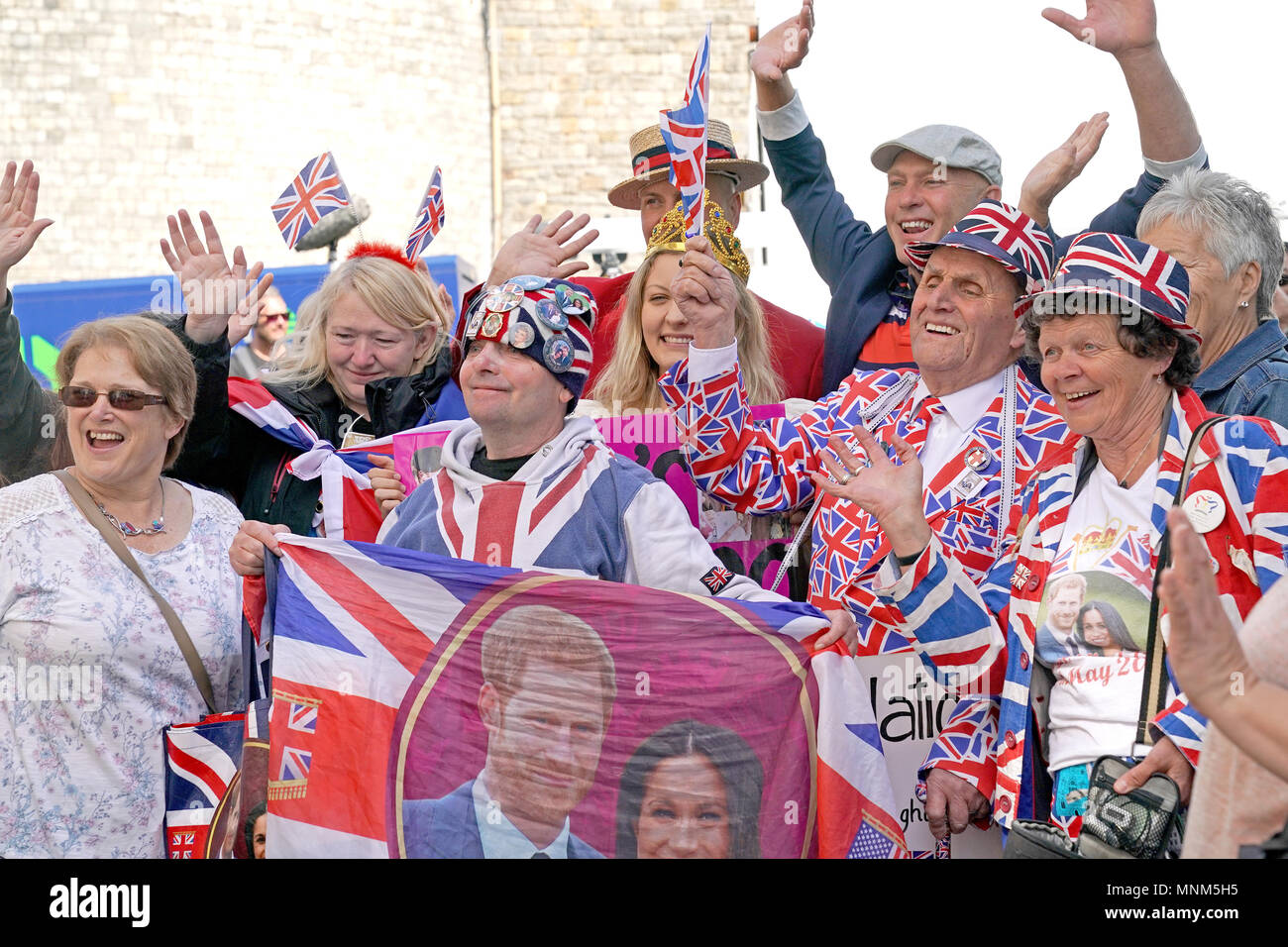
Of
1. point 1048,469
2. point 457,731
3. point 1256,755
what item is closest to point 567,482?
point 457,731

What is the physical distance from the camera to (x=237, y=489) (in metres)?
4.47

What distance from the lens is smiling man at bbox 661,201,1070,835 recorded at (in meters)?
3.62

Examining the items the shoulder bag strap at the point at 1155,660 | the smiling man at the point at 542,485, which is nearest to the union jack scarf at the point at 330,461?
the smiling man at the point at 542,485

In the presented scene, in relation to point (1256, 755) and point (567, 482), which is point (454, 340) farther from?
point (1256, 755)

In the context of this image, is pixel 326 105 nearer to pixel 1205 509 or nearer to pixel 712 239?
Result: pixel 712 239

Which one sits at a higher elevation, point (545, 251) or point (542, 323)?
point (545, 251)

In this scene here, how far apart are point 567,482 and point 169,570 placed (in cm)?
107

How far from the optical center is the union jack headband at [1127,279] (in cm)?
318

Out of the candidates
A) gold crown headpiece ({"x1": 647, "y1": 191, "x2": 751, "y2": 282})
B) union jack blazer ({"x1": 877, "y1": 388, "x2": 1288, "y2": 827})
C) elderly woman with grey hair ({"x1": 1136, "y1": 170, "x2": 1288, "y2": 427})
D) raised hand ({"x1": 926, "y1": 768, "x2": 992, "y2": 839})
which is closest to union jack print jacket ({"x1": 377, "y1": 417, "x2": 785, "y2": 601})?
union jack blazer ({"x1": 877, "y1": 388, "x2": 1288, "y2": 827})

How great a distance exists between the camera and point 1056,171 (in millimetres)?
4492

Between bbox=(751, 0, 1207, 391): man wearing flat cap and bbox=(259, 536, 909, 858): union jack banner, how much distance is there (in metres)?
1.47

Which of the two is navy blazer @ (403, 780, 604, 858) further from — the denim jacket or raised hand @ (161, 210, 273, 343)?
the denim jacket

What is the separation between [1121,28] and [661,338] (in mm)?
1697

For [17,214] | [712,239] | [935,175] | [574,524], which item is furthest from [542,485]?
[17,214]
